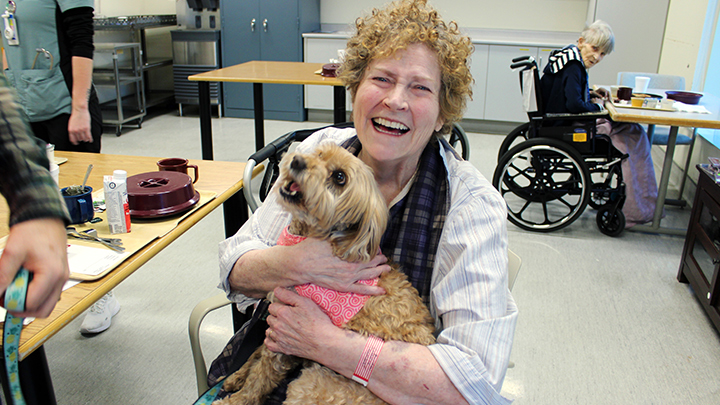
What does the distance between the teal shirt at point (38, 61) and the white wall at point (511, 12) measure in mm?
4422

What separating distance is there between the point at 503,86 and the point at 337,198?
204 inches

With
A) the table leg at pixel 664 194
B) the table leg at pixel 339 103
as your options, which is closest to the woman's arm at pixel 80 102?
the table leg at pixel 339 103

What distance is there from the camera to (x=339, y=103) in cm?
408

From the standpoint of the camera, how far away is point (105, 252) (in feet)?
3.94

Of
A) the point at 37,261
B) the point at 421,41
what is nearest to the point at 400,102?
the point at 421,41

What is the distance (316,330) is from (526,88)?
112 inches

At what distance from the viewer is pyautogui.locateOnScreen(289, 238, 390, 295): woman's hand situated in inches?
43.1

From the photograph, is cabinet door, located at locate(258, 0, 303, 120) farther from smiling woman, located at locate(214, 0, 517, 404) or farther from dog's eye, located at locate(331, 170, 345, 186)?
dog's eye, located at locate(331, 170, 345, 186)

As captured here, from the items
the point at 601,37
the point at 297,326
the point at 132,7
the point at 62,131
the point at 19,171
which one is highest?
the point at 132,7

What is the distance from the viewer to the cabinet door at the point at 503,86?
5.61m

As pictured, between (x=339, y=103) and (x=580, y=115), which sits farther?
(x=339, y=103)

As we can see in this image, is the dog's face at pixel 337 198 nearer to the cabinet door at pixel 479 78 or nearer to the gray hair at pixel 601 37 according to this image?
the gray hair at pixel 601 37

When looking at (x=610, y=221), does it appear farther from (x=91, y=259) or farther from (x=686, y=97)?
(x=91, y=259)

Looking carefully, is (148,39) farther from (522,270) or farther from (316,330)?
(316,330)
